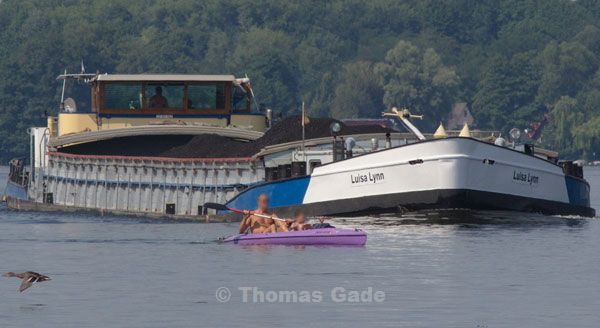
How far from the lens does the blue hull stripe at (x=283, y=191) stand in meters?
60.0

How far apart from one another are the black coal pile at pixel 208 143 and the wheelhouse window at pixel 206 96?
4.83 ft

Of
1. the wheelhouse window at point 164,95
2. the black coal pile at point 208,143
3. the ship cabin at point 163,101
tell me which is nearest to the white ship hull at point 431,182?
the black coal pile at point 208,143

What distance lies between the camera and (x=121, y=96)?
76688mm

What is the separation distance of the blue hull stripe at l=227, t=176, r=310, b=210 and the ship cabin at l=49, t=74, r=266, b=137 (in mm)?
13904

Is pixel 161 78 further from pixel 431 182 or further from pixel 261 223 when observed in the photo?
pixel 261 223

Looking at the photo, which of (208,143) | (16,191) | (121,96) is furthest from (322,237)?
(16,191)

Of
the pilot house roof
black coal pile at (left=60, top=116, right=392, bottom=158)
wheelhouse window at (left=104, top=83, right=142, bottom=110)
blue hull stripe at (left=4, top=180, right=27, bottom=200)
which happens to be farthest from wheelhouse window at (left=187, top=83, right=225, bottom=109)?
blue hull stripe at (left=4, top=180, right=27, bottom=200)

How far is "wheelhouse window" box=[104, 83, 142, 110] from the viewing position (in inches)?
3009

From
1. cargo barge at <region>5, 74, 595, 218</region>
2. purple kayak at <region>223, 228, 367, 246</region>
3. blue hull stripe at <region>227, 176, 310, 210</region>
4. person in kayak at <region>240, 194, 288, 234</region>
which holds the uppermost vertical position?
cargo barge at <region>5, 74, 595, 218</region>

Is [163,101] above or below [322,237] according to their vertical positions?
above

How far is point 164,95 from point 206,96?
5.23ft

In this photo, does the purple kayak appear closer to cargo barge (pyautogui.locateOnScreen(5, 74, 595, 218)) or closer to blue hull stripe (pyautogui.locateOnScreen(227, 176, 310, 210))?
cargo barge (pyautogui.locateOnScreen(5, 74, 595, 218))

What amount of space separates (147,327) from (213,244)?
16.8 metres

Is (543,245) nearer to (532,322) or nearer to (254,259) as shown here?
(254,259)
